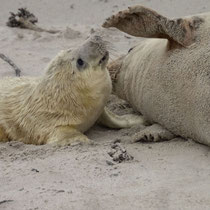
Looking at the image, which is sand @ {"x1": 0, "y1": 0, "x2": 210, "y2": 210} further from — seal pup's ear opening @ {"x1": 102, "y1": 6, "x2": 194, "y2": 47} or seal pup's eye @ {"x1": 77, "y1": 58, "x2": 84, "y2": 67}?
seal pup's ear opening @ {"x1": 102, "y1": 6, "x2": 194, "y2": 47}

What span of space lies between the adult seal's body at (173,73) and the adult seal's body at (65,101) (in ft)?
1.16

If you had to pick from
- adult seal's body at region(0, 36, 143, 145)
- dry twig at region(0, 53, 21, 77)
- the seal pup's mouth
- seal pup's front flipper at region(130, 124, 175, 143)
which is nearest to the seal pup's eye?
adult seal's body at region(0, 36, 143, 145)

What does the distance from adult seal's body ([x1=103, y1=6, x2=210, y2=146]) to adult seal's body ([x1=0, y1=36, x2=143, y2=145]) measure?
35 centimetres

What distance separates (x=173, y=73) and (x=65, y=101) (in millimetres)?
908

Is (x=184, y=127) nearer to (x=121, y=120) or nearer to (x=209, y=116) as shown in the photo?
(x=209, y=116)

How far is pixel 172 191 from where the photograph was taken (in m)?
3.03

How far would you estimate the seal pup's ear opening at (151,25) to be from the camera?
3869 mm

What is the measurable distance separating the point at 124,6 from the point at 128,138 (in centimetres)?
647

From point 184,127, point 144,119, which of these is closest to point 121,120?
point 144,119

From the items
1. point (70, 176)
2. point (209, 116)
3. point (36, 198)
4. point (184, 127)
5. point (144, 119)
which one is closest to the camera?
point (36, 198)

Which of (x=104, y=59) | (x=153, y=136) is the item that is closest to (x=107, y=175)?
(x=153, y=136)

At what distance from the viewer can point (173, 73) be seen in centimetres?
396

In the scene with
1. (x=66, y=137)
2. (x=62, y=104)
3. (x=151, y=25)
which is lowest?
(x=66, y=137)

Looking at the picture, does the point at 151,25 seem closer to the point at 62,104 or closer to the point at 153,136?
the point at 153,136
